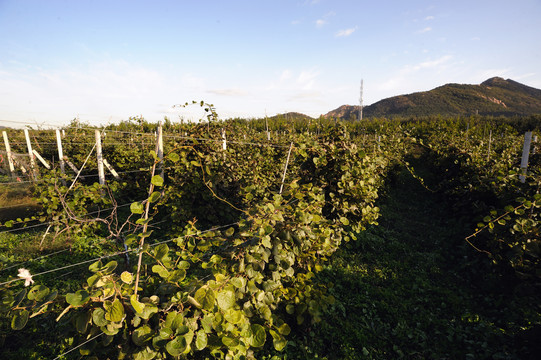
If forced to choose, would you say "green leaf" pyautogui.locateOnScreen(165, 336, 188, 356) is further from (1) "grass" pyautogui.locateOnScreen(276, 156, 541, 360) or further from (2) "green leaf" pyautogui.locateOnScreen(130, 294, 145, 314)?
(1) "grass" pyautogui.locateOnScreen(276, 156, 541, 360)

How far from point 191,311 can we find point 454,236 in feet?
19.7

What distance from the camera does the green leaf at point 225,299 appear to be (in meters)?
1.49

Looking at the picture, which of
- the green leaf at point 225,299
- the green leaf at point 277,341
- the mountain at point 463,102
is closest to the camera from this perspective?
the green leaf at point 225,299

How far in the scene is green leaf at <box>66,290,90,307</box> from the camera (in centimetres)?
112

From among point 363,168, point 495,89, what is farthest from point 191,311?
point 495,89

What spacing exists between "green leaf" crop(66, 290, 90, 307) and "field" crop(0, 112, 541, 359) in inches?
1.2

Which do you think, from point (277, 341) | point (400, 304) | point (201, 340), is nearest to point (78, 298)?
point (201, 340)

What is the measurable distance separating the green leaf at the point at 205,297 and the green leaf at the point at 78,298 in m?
0.52

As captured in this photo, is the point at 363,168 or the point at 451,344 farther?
the point at 363,168

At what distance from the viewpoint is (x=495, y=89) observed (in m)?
63.1

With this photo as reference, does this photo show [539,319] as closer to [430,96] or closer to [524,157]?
[524,157]

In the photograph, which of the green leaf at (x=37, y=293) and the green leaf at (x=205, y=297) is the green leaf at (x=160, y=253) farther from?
the green leaf at (x=37, y=293)

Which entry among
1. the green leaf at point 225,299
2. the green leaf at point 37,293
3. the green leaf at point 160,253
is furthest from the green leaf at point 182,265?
the green leaf at point 37,293

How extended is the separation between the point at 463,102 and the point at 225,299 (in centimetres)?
7029
